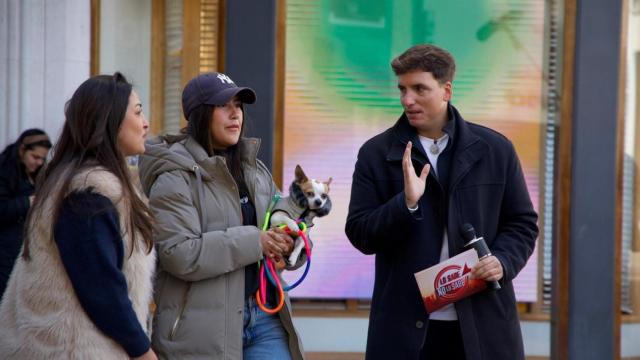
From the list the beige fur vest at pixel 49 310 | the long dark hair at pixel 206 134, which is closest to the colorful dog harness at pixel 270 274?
the long dark hair at pixel 206 134

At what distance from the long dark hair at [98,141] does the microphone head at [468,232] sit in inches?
49.1

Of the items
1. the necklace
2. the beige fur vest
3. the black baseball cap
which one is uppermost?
the black baseball cap

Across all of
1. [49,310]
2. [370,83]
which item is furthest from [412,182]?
[370,83]

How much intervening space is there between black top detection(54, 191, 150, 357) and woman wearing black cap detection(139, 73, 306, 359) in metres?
0.64

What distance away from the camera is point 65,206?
3201 mm

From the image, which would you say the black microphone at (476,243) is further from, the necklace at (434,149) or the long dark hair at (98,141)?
the long dark hair at (98,141)

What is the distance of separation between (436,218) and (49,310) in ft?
5.23

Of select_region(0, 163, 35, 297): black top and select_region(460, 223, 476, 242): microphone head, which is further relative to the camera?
select_region(0, 163, 35, 297): black top

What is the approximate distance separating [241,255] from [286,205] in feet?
0.99

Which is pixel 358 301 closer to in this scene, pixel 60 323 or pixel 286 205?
pixel 286 205

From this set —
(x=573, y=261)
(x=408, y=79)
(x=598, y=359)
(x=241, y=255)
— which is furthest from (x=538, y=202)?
(x=241, y=255)

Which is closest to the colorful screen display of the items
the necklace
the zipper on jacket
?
the necklace

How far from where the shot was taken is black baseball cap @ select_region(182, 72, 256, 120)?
4051 mm

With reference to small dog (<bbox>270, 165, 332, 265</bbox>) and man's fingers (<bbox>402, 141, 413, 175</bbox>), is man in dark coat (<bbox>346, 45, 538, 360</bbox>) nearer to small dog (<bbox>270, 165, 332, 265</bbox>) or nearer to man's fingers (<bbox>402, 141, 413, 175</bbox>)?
man's fingers (<bbox>402, 141, 413, 175</bbox>)
